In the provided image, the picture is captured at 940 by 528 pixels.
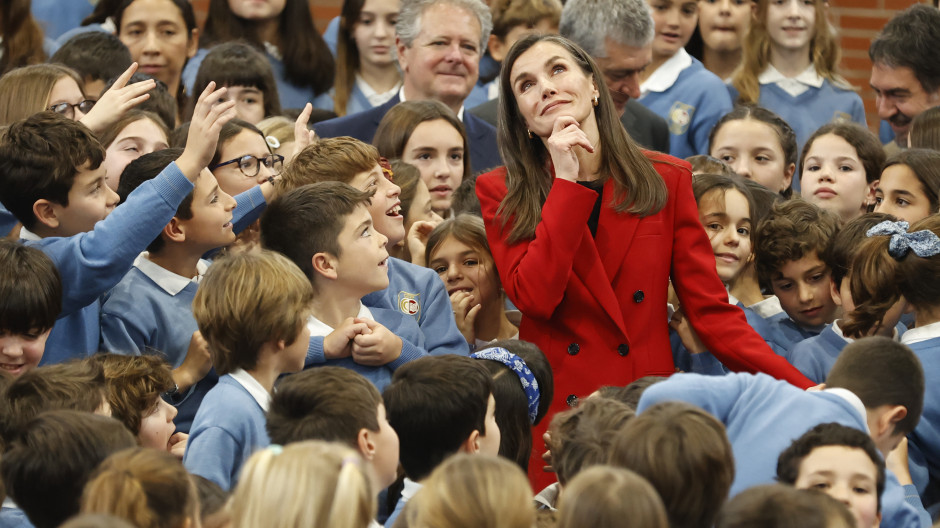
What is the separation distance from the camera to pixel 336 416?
2.72 meters

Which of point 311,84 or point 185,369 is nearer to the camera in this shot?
point 185,369

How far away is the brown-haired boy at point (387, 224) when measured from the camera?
12.7 ft

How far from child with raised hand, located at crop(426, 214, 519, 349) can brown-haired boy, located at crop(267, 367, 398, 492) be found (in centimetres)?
141

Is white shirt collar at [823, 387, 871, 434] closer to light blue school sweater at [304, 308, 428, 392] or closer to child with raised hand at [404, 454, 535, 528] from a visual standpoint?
child with raised hand at [404, 454, 535, 528]

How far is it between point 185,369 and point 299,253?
1.50 feet

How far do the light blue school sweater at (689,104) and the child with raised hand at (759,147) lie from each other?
0.67 metres

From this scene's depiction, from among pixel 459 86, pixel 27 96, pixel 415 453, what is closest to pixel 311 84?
pixel 459 86

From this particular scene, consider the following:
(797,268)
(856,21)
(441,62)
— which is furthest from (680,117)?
(856,21)

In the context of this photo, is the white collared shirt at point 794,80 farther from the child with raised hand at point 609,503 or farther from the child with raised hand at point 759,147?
the child with raised hand at point 609,503

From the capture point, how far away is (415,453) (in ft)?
9.78

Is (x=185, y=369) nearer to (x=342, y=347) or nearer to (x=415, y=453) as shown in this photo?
(x=342, y=347)

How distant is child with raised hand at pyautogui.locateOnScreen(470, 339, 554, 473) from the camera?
3.29m

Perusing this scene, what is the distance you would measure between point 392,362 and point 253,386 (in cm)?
55

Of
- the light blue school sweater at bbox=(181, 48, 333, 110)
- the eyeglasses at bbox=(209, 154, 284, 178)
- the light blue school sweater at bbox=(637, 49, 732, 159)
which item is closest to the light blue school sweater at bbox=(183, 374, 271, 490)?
the eyeglasses at bbox=(209, 154, 284, 178)
